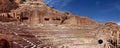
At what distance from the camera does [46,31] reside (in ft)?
86.5

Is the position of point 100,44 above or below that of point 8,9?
below

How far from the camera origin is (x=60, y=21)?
36500 mm

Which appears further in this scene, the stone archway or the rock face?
the rock face

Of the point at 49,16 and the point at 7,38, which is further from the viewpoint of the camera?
the point at 49,16

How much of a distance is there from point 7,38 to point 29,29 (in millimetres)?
6172

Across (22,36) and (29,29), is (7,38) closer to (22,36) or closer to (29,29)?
(22,36)

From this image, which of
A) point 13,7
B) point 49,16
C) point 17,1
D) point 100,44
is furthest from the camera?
point 17,1

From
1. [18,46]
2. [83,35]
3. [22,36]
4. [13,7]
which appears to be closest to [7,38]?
[18,46]

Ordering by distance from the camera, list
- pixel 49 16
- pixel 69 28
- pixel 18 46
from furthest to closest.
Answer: pixel 49 16 < pixel 69 28 < pixel 18 46

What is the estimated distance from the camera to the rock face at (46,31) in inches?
849

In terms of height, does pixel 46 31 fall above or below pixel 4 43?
above

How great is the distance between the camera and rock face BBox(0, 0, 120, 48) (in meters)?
21.6

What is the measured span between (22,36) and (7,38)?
2.80 meters

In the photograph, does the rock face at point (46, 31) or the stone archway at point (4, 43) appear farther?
the rock face at point (46, 31)
